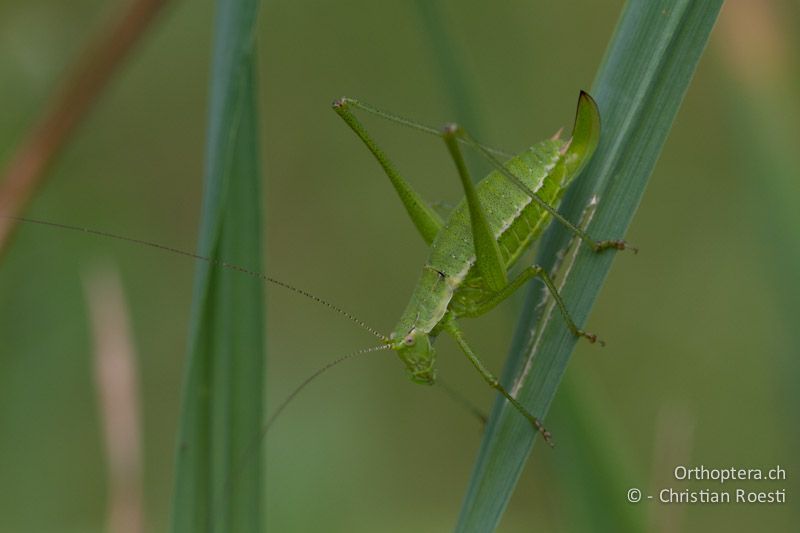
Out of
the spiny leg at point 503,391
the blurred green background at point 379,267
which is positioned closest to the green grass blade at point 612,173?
the spiny leg at point 503,391

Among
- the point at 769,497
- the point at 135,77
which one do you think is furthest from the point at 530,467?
the point at 135,77

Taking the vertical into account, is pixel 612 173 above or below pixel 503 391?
above

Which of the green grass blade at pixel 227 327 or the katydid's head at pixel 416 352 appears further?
the katydid's head at pixel 416 352

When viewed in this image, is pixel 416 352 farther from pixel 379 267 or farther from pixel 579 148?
pixel 379 267

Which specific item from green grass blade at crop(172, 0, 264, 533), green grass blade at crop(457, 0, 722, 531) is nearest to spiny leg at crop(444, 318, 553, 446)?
green grass blade at crop(457, 0, 722, 531)

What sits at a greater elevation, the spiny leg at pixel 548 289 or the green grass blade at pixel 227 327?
the spiny leg at pixel 548 289

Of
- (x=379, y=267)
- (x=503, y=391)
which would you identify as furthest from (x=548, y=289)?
(x=379, y=267)

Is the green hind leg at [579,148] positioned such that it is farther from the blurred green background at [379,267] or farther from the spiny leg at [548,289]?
the blurred green background at [379,267]

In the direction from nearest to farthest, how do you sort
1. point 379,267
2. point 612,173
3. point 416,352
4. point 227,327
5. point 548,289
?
point 227,327 < point 612,173 < point 548,289 < point 416,352 < point 379,267
